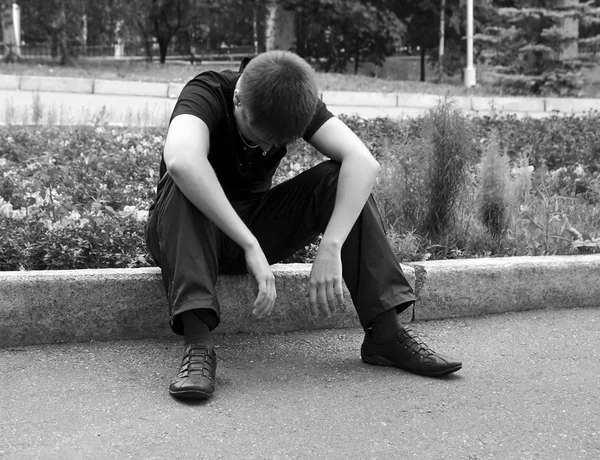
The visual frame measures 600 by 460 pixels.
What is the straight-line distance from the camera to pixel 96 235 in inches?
143

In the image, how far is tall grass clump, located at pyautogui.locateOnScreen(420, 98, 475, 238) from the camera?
4023 millimetres

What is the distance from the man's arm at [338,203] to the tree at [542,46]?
47.3 feet

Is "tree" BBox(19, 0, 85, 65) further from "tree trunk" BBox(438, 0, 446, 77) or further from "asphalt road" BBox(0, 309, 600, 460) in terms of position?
"asphalt road" BBox(0, 309, 600, 460)

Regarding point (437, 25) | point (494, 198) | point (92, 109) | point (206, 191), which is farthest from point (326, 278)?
point (437, 25)

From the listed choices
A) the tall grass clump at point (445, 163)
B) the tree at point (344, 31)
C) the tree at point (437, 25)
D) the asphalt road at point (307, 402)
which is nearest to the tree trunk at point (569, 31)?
the tree at point (437, 25)

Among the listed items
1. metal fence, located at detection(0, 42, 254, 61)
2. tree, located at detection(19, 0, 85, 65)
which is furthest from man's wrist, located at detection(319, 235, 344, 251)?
metal fence, located at detection(0, 42, 254, 61)

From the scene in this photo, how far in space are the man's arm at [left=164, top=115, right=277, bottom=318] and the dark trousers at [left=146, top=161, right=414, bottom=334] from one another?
78 mm

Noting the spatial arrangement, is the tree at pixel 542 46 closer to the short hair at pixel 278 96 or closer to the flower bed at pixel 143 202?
the flower bed at pixel 143 202

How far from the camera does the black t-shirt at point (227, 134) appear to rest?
302cm

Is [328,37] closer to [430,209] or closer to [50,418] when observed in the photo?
[430,209]

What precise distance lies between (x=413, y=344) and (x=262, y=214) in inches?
29.8

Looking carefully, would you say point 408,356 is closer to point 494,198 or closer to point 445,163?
point 445,163

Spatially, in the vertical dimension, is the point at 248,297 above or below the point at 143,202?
below

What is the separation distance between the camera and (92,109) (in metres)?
10.4
